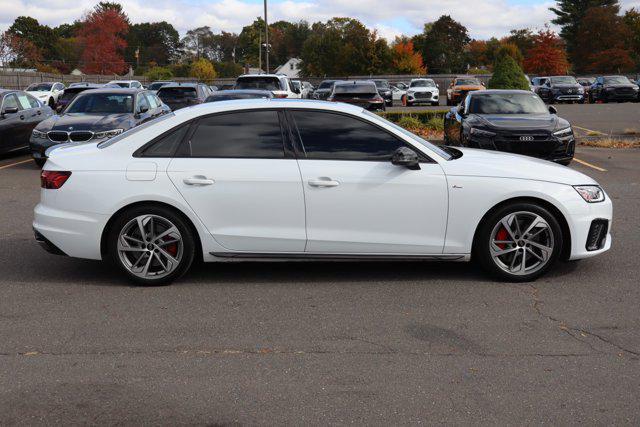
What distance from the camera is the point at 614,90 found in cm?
4553

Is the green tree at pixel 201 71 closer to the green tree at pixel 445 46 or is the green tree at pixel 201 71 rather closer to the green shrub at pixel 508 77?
the green tree at pixel 445 46

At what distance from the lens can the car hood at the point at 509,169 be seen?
21.1 feet

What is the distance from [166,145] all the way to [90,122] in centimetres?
839

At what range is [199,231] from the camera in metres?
6.38

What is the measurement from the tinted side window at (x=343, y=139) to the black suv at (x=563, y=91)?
1668 inches

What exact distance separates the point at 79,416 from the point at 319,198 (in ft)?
9.49

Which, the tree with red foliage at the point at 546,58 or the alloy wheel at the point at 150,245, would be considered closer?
the alloy wheel at the point at 150,245

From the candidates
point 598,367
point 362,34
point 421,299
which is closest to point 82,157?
point 421,299

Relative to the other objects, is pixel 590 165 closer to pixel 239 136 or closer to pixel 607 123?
pixel 239 136

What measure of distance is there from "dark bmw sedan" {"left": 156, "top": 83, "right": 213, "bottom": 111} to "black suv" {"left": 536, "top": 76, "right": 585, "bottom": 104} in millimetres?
29137

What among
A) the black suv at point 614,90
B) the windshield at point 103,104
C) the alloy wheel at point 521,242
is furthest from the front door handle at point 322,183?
the black suv at point 614,90

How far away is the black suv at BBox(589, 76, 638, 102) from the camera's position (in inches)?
1788

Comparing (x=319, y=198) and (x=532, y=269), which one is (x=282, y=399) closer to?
(x=319, y=198)

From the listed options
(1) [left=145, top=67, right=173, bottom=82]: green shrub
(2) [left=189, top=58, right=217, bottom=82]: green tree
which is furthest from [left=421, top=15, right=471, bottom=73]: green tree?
(1) [left=145, top=67, right=173, bottom=82]: green shrub
